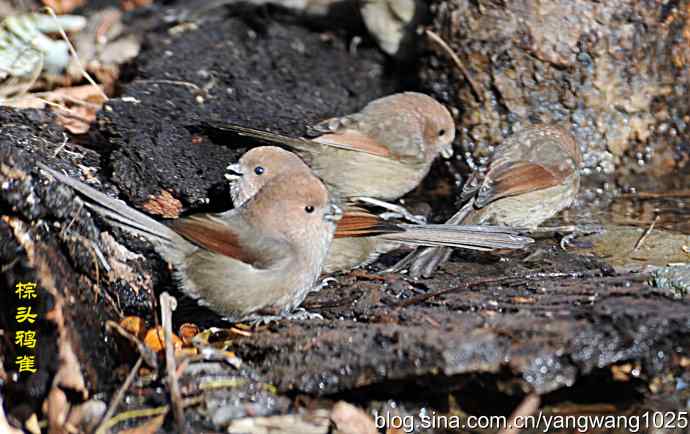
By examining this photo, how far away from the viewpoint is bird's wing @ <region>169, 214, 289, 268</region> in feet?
15.1

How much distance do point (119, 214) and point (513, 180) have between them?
270 centimetres

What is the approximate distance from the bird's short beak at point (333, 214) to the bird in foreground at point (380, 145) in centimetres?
125

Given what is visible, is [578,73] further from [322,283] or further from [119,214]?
[119,214]

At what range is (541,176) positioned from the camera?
614 centimetres

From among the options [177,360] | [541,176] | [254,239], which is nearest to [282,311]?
[254,239]

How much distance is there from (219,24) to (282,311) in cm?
397

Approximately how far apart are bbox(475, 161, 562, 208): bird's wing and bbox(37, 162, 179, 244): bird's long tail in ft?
7.26

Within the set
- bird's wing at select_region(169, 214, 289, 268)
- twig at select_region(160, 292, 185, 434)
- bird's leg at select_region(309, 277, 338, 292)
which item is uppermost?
bird's wing at select_region(169, 214, 289, 268)

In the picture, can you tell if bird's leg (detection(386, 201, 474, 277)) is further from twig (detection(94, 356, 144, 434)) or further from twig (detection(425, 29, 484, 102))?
twig (detection(425, 29, 484, 102))

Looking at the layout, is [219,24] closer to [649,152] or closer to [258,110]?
[258,110]

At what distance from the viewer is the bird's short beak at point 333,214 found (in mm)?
4926

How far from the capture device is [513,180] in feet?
20.0

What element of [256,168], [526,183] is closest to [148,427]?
[256,168]

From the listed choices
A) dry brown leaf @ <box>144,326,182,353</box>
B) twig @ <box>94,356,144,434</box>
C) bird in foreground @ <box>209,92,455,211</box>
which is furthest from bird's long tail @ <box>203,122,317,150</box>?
twig @ <box>94,356,144,434</box>
